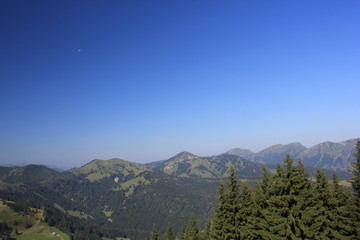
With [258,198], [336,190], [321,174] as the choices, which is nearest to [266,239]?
[258,198]

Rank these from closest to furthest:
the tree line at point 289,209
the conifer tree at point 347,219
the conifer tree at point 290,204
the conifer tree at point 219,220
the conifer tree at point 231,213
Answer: the conifer tree at point 290,204
the tree line at point 289,209
the conifer tree at point 347,219
the conifer tree at point 231,213
the conifer tree at point 219,220

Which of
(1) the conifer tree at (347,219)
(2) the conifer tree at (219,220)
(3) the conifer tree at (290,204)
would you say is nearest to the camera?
(3) the conifer tree at (290,204)

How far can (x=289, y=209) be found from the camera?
64.0ft

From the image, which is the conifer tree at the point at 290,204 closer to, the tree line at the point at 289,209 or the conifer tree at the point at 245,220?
the tree line at the point at 289,209

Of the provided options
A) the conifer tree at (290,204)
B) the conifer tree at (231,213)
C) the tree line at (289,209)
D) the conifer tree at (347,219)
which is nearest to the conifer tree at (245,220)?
the tree line at (289,209)

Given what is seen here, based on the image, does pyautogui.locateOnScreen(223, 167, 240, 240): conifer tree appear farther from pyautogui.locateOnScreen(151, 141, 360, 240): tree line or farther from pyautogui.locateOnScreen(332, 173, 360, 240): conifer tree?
pyautogui.locateOnScreen(332, 173, 360, 240): conifer tree

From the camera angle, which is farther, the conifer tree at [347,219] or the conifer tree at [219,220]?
the conifer tree at [219,220]

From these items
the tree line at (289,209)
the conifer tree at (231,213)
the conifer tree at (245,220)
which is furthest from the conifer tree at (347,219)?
the conifer tree at (231,213)

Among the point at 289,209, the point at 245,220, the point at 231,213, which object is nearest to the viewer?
the point at 289,209

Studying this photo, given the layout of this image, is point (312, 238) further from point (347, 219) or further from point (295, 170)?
point (347, 219)

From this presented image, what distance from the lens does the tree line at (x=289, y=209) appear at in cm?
1933

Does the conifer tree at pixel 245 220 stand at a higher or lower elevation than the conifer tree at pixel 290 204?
lower

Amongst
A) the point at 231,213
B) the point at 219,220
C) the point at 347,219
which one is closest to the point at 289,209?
Answer: the point at 231,213

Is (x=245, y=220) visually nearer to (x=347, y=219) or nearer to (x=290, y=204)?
(x=290, y=204)
